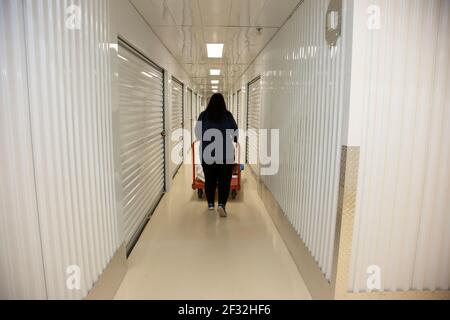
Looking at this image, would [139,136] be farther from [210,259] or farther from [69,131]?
[69,131]

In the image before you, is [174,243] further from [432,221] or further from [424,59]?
[424,59]

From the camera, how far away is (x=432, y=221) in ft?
6.41

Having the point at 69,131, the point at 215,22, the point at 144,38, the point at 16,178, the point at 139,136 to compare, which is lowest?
the point at 16,178

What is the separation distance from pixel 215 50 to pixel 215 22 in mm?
1802

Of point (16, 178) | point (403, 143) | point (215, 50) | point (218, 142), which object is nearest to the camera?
point (16, 178)

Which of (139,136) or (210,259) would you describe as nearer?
(210,259)

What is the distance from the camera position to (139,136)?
3.58 meters

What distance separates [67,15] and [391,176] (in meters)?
2.15

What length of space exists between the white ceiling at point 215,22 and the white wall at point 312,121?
26 cm

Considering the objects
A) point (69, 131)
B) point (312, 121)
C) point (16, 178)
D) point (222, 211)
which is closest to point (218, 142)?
point (222, 211)

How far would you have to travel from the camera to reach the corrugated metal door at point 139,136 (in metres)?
2.99

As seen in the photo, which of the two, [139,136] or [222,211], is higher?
[139,136]

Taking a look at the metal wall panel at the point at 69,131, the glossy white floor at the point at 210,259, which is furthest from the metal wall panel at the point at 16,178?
the glossy white floor at the point at 210,259
